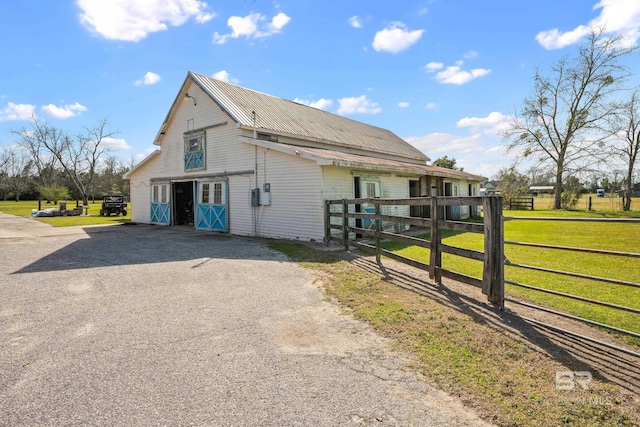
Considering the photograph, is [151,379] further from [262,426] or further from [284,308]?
[284,308]

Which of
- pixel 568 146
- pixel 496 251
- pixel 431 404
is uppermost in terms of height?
pixel 568 146

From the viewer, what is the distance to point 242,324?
423cm

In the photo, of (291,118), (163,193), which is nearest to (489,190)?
(291,118)

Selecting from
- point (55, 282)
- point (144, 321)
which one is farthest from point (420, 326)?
point (55, 282)

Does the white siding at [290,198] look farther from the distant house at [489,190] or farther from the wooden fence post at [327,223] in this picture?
the distant house at [489,190]

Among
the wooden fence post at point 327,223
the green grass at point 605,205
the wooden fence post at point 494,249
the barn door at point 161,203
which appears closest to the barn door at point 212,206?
the barn door at point 161,203

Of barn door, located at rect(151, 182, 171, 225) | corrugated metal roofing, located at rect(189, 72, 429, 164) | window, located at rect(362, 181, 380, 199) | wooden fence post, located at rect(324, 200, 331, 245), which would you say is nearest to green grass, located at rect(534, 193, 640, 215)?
corrugated metal roofing, located at rect(189, 72, 429, 164)

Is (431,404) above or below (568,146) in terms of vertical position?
below

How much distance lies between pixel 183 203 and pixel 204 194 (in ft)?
13.7

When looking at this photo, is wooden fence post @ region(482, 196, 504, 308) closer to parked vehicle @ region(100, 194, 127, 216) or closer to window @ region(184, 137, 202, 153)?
window @ region(184, 137, 202, 153)

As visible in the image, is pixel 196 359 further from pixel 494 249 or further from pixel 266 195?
pixel 266 195

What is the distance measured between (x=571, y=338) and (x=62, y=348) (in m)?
5.43

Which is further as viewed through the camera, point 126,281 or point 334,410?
point 126,281

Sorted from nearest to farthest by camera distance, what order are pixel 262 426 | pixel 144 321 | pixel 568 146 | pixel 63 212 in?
1. pixel 262 426
2. pixel 144 321
3. pixel 63 212
4. pixel 568 146
